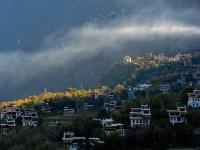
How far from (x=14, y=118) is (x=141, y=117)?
1074 cm

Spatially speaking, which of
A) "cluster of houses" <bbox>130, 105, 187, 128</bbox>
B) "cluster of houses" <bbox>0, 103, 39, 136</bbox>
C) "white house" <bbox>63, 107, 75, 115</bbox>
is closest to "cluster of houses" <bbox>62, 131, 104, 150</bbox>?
"cluster of houses" <bbox>130, 105, 187, 128</bbox>

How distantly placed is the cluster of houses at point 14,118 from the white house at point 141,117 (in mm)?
6305

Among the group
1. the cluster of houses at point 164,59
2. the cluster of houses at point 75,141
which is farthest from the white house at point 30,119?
the cluster of houses at point 164,59

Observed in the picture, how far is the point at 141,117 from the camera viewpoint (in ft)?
121

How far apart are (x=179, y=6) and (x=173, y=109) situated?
3497 inches

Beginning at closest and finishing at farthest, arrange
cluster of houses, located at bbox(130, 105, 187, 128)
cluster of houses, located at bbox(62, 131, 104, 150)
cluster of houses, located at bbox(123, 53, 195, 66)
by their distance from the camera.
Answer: cluster of houses, located at bbox(62, 131, 104, 150) < cluster of houses, located at bbox(130, 105, 187, 128) < cluster of houses, located at bbox(123, 53, 195, 66)

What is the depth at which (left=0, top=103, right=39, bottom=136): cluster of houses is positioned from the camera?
132ft

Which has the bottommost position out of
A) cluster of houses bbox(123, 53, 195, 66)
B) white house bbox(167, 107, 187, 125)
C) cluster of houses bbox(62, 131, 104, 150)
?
cluster of houses bbox(62, 131, 104, 150)

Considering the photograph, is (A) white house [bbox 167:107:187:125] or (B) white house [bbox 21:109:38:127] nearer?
(A) white house [bbox 167:107:187:125]

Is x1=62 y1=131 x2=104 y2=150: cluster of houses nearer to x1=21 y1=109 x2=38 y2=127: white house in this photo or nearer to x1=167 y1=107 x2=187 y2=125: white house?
x1=167 y1=107 x2=187 y2=125: white house

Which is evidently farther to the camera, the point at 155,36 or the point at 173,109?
the point at 155,36

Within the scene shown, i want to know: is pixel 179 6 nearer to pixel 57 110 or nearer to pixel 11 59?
pixel 11 59

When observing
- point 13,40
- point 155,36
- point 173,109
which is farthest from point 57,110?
point 13,40

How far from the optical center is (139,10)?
415 feet
